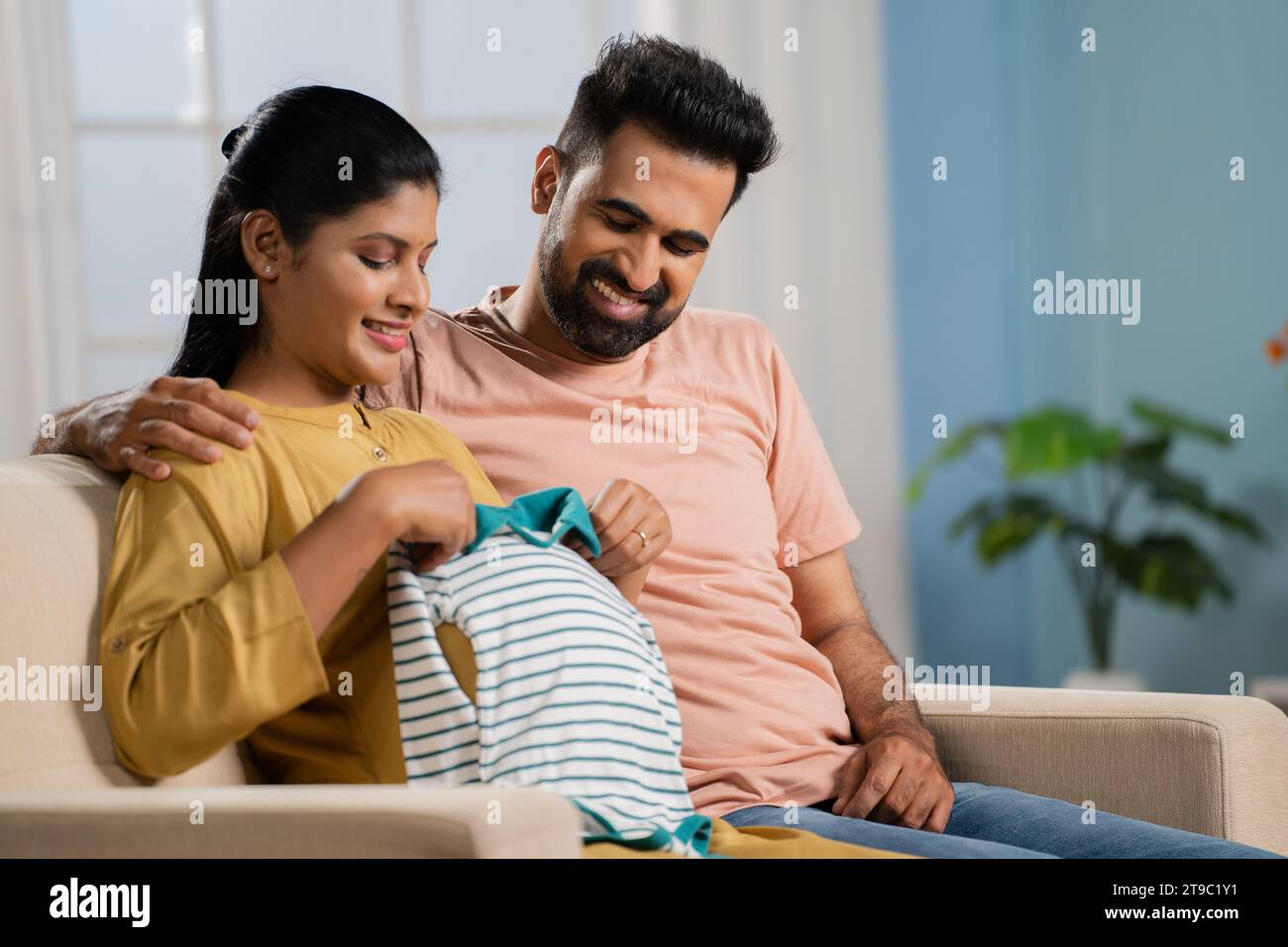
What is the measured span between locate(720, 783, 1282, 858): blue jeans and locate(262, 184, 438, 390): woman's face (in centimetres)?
59

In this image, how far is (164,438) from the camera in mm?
1180

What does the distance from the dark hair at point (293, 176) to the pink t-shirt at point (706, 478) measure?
22 cm

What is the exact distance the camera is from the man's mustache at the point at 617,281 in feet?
5.35

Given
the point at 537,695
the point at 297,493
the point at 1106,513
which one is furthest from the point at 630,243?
the point at 1106,513

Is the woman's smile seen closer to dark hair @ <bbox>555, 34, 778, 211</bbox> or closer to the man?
the man

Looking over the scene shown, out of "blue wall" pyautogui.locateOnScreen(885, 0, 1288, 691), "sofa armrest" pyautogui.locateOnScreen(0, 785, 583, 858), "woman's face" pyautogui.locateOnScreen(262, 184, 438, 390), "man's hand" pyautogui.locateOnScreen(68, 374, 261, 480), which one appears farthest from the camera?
"blue wall" pyautogui.locateOnScreen(885, 0, 1288, 691)

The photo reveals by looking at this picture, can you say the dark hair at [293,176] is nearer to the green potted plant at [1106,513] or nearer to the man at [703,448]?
the man at [703,448]

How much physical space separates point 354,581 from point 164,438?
0.75 feet

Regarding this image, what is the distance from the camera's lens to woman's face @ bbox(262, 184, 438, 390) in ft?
4.23

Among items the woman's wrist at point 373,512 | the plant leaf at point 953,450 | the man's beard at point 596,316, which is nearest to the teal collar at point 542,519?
the woman's wrist at point 373,512

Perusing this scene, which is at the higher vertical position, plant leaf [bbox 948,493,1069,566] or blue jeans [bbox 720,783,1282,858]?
plant leaf [bbox 948,493,1069,566]

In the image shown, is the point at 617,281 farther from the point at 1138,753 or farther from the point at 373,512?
the point at 1138,753

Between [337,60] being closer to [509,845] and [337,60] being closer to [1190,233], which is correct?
[1190,233]

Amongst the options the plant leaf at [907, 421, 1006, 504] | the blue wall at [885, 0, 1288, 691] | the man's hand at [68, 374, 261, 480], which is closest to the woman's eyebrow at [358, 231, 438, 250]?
the man's hand at [68, 374, 261, 480]
